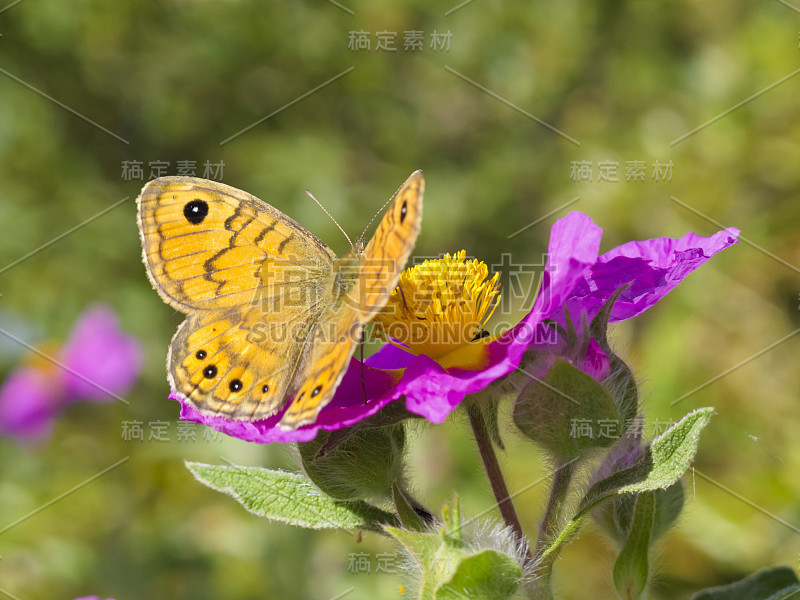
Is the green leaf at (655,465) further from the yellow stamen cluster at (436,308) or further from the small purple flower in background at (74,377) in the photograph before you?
the small purple flower in background at (74,377)

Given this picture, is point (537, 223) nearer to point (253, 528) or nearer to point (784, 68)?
point (784, 68)

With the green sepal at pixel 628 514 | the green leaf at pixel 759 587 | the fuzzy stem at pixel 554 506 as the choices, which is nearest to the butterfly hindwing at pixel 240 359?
the fuzzy stem at pixel 554 506

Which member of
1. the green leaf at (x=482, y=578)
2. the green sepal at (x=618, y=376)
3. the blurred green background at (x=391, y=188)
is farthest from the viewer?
the blurred green background at (x=391, y=188)

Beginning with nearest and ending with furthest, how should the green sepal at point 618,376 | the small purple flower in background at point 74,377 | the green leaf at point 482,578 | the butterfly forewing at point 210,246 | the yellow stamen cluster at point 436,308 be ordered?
the green leaf at point 482,578 → the green sepal at point 618,376 → the yellow stamen cluster at point 436,308 → the butterfly forewing at point 210,246 → the small purple flower in background at point 74,377

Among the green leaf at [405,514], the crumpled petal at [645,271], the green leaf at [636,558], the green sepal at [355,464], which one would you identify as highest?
the crumpled petal at [645,271]

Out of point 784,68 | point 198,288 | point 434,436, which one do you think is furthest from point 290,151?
point 198,288

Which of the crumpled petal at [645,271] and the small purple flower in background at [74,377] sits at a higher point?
the crumpled petal at [645,271]
